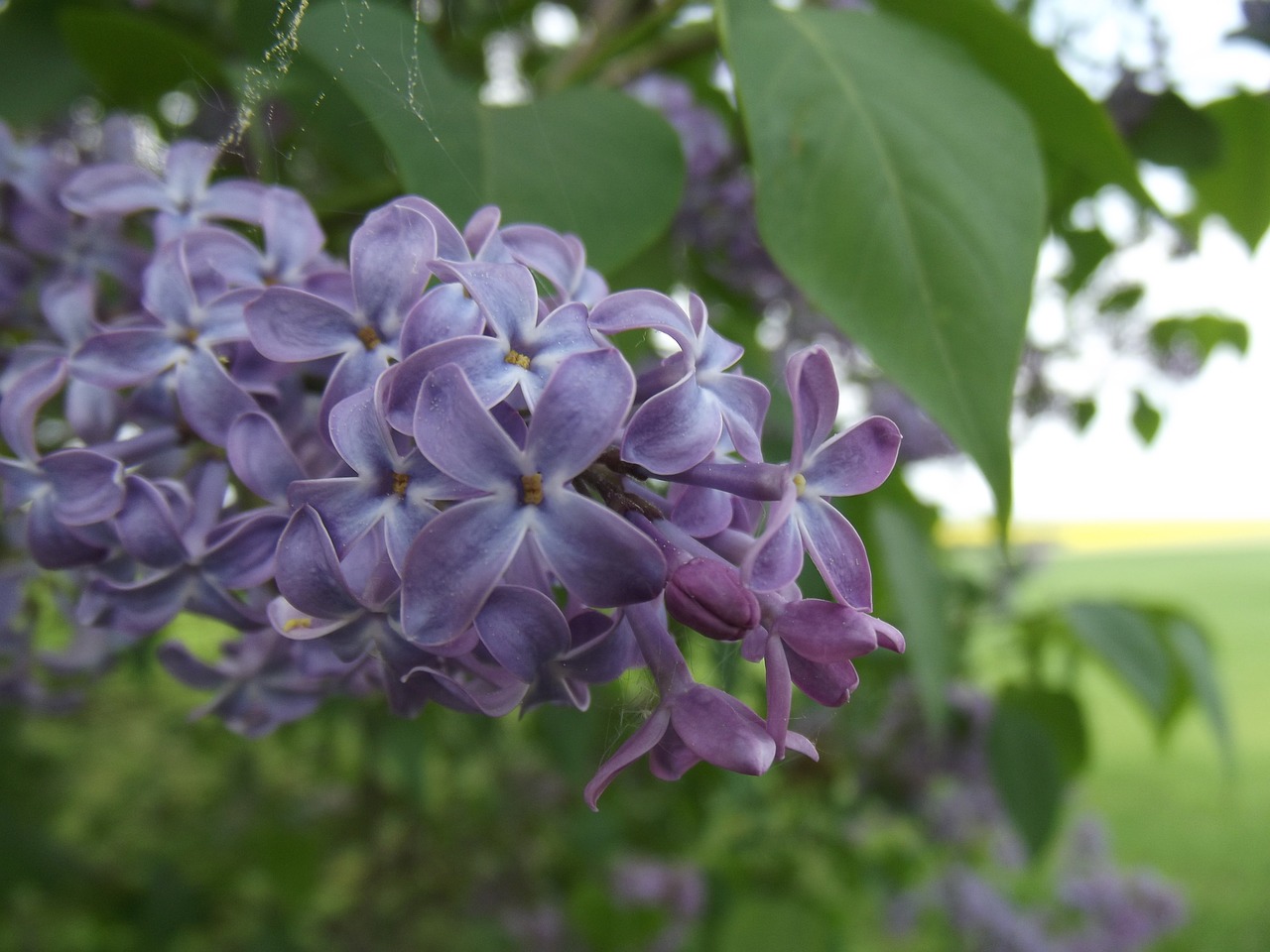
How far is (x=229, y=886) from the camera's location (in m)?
2.31

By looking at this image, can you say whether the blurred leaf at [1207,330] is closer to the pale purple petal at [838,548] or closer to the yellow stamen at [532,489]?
the pale purple petal at [838,548]

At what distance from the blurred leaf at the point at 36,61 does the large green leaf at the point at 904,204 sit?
28.2 inches

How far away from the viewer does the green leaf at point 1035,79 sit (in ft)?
2.38

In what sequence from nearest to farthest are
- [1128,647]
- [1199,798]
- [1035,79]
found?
[1035,79] < [1128,647] < [1199,798]

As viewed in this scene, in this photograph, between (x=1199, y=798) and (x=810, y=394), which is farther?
(x=1199, y=798)

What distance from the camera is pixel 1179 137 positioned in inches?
44.7

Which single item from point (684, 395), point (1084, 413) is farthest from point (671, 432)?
point (1084, 413)

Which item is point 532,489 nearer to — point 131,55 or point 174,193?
point 174,193

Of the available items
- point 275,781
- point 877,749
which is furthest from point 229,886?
point 877,749

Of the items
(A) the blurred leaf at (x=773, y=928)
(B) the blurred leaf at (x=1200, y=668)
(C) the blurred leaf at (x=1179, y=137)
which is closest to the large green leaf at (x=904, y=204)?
(C) the blurred leaf at (x=1179, y=137)

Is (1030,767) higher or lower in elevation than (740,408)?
lower

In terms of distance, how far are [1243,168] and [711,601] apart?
3.85 feet

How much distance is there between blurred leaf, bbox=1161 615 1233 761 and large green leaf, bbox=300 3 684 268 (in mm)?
1155

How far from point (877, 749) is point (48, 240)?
2.00 meters
